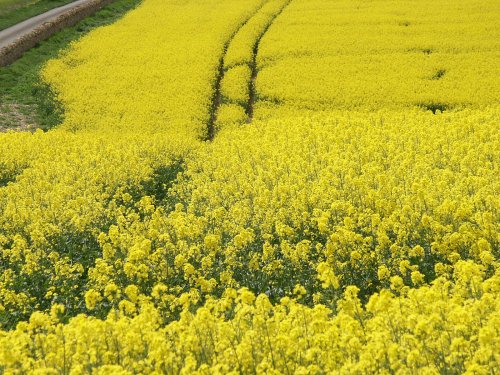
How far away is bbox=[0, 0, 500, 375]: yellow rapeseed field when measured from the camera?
292 inches

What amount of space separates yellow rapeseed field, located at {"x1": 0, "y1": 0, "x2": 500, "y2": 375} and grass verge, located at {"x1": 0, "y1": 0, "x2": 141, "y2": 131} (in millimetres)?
965

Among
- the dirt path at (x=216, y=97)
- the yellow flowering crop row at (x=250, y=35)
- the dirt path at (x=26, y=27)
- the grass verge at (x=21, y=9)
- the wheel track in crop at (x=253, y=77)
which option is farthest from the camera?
the grass verge at (x=21, y=9)

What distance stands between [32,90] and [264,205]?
1885 cm

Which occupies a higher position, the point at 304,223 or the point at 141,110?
the point at 304,223

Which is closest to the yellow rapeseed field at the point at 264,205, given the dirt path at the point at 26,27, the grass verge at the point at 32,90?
the grass verge at the point at 32,90

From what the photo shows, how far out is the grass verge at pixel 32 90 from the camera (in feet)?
83.0

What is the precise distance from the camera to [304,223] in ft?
40.5

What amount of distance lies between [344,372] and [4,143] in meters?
16.8

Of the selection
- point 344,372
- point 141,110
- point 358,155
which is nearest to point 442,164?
point 358,155

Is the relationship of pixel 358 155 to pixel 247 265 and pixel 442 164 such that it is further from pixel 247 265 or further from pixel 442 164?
pixel 247 265

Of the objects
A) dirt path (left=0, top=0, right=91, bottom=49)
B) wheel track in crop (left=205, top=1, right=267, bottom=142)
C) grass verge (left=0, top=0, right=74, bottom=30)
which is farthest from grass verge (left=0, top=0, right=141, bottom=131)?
wheel track in crop (left=205, top=1, right=267, bottom=142)

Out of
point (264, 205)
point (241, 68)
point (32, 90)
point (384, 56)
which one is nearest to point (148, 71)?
point (241, 68)

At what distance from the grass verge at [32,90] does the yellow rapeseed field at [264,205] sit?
97cm

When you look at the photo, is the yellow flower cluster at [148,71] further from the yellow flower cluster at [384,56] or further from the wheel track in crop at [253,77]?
the yellow flower cluster at [384,56]
